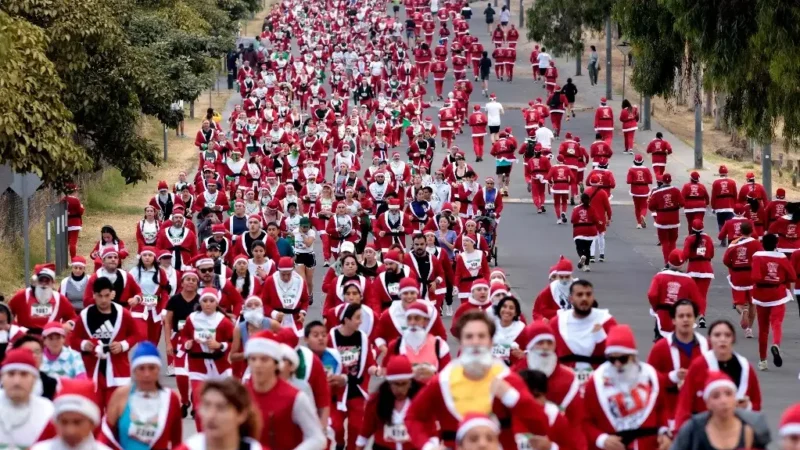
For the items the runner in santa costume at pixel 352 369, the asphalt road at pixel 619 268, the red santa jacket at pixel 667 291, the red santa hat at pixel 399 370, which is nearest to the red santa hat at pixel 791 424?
the red santa hat at pixel 399 370

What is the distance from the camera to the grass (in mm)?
27672

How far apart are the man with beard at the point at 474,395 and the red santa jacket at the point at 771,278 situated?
10.5m

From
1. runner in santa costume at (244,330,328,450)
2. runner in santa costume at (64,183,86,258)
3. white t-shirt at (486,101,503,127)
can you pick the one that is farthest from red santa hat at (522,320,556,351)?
white t-shirt at (486,101,503,127)

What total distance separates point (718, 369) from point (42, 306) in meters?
7.52

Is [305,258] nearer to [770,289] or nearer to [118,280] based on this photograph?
[118,280]

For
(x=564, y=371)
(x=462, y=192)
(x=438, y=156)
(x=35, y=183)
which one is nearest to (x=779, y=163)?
(x=438, y=156)

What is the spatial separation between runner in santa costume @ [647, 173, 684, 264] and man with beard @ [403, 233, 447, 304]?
25.9 feet

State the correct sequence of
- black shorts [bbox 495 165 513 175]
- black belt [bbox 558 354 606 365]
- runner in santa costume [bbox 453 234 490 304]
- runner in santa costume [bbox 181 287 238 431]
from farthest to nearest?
black shorts [bbox 495 165 513 175], runner in santa costume [bbox 453 234 490 304], runner in santa costume [bbox 181 287 238 431], black belt [bbox 558 354 606 365]

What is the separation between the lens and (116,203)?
38750mm

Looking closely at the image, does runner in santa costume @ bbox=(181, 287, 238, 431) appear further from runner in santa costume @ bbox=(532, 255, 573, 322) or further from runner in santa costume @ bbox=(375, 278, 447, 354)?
runner in santa costume @ bbox=(532, 255, 573, 322)

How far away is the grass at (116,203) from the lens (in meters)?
27.7

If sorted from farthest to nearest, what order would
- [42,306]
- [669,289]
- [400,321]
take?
[669,289] < [42,306] < [400,321]

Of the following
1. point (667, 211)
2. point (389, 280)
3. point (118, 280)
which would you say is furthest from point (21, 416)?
point (667, 211)

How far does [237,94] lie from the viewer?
2450 inches
